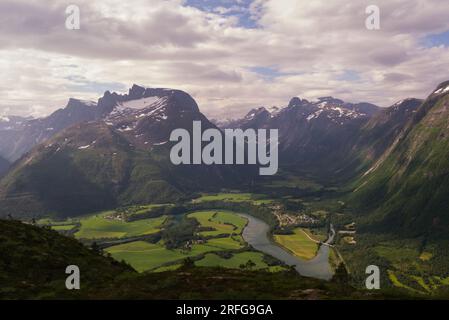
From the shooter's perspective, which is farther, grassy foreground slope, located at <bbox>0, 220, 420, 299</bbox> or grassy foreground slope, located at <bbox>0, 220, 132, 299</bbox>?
grassy foreground slope, located at <bbox>0, 220, 132, 299</bbox>

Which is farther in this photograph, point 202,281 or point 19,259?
point 19,259

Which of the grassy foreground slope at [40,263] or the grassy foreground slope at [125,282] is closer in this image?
the grassy foreground slope at [125,282]

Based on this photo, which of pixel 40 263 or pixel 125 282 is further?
pixel 40 263
